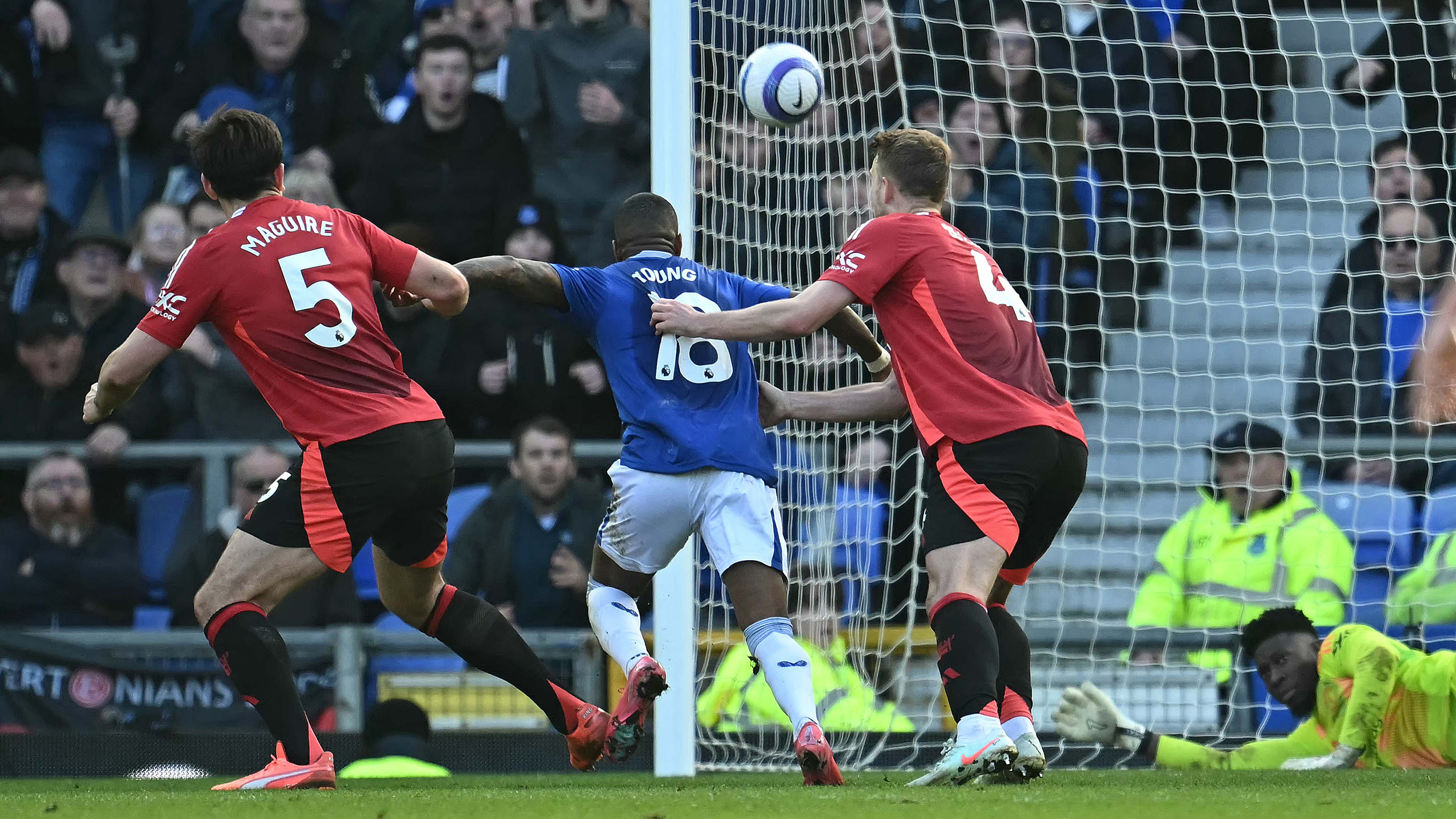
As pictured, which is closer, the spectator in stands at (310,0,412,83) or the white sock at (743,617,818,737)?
the white sock at (743,617,818,737)

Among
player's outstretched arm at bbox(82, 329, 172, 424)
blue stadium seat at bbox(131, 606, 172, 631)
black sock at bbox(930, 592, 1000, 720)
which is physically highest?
player's outstretched arm at bbox(82, 329, 172, 424)

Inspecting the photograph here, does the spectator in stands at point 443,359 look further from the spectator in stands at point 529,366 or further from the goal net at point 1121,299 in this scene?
the goal net at point 1121,299

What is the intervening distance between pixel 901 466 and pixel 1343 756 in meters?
2.48

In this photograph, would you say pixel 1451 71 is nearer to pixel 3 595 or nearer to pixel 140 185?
pixel 140 185

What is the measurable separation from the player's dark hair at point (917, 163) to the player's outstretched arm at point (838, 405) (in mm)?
735

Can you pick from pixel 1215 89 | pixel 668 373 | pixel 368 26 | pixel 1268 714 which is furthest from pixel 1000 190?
pixel 668 373

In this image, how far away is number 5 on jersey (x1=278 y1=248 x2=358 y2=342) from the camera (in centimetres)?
479

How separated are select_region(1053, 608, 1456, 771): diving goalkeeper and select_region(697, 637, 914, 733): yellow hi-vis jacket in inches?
29.4

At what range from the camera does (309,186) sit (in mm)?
8695

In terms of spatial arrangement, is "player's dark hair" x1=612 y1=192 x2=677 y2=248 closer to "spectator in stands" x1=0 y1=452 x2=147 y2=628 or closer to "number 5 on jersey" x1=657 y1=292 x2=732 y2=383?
"number 5 on jersey" x1=657 y1=292 x2=732 y2=383

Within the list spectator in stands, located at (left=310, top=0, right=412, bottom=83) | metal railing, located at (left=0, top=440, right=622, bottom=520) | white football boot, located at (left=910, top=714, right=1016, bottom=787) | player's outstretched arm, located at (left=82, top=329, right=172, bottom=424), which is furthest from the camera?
spectator in stands, located at (left=310, top=0, right=412, bottom=83)

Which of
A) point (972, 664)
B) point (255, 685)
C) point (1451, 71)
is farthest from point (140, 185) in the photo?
point (1451, 71)

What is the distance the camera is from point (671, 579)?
5945mm

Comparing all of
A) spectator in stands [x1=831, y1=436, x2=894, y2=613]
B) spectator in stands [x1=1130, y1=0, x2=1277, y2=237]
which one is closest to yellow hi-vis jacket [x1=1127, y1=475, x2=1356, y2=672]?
spectator in stands [x1=831, y1=436, x2=894, y2=613]
